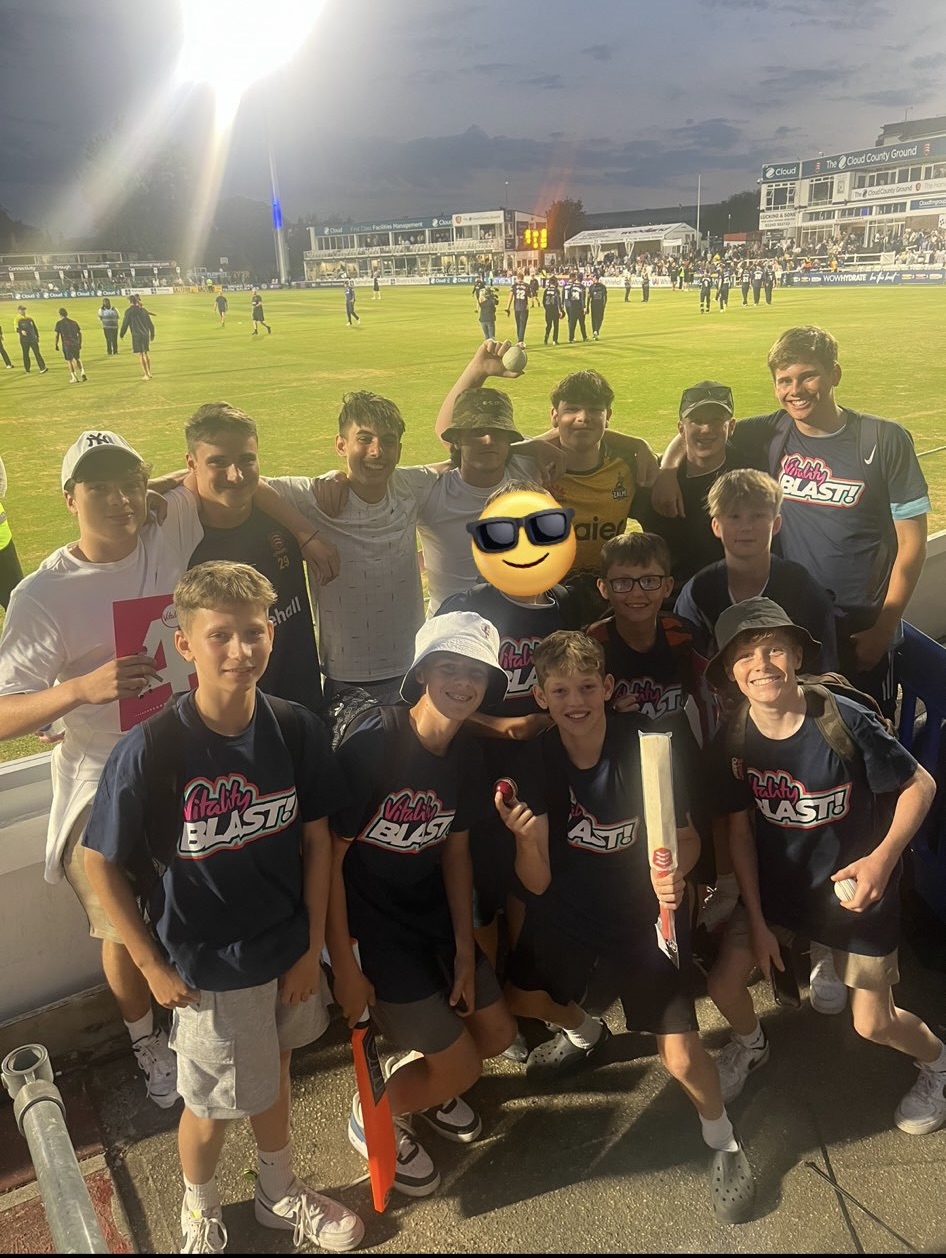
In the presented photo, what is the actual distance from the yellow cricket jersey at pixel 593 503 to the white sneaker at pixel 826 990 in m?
1.87

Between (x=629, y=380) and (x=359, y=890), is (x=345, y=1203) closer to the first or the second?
(x=359, y=890)

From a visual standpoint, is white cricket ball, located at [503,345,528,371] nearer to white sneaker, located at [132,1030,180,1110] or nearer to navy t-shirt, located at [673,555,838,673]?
navy t-shirt, located at [673,555,838,673]

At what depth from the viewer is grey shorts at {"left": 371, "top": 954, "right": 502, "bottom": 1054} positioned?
2.70 m

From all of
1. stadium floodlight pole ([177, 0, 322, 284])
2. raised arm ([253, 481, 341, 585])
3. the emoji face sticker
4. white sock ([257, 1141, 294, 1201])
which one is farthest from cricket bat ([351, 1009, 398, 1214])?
stadium floodlight pole ([177, 0, 322, 284])

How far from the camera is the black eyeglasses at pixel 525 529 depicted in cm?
268

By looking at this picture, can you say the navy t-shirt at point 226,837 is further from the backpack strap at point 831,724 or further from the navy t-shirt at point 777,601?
the navy t-shirt at point 777,601

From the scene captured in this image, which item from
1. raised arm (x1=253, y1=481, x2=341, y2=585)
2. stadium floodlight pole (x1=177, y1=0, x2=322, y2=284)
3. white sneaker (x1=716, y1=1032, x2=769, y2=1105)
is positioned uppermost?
stadium floodlight pole (x1=177, y1=0, x2=322, y2=284)

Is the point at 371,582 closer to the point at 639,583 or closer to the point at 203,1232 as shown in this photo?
the point at 639,583

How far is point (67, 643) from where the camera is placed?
2.64 metres

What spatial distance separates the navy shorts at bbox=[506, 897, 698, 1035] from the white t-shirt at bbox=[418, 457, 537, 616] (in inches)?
54.3

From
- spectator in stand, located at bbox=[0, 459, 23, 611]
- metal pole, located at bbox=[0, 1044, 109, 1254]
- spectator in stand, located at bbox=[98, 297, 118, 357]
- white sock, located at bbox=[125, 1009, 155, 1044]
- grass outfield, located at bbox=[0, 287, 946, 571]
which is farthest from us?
spectator in stand, located at bbox=[98, 297, 118, 357]

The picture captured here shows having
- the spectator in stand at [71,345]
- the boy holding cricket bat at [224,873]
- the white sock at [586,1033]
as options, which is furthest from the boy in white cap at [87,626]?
the spectator in stand at [71,345]

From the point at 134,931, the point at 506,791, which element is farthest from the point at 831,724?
the point at 134,931

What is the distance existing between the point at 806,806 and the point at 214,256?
64009mm
